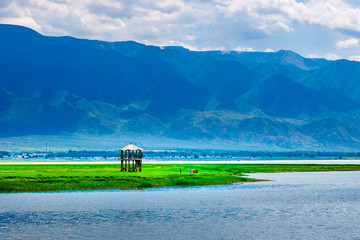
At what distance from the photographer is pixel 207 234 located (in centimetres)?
5003

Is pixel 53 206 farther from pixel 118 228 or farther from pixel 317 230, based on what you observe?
pixel 317 230

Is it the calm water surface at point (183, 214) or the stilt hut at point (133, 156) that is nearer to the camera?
the calm water surface at point (183, 214)

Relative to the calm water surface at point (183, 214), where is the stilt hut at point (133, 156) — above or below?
above

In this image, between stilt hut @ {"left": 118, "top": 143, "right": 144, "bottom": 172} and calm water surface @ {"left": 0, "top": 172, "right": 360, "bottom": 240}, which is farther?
stilt hut @ {"left": 118, "top": 143, "right": 144, "bottom": 172}

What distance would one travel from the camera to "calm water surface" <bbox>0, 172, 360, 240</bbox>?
5034 centimetres

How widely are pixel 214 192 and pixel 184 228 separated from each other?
101ft

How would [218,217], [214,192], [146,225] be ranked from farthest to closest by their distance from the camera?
1. [214,192]
2. [218,217]
3. [146,225]

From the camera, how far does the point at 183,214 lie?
6125 centimetres

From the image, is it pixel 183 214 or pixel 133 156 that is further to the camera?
pixel 133 156

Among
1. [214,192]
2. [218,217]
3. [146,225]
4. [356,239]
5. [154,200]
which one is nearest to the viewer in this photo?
[356,239]

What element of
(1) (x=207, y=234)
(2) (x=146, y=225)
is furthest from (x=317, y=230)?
(2) (x=146, y=225)

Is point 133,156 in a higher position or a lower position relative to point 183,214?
higher

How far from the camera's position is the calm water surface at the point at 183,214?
1982 inches

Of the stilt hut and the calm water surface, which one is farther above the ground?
the stilt hut
